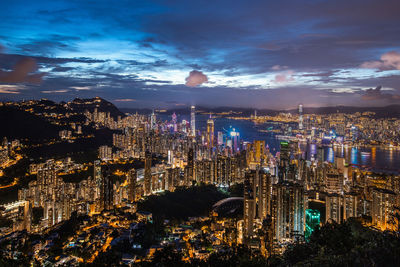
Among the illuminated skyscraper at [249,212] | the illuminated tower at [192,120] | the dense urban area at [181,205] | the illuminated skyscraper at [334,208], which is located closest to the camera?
the dense urban area at [181,205]

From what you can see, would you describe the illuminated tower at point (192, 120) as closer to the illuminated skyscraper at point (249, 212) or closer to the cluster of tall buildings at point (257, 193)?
the cluster of tall buildings at point (257, 193)

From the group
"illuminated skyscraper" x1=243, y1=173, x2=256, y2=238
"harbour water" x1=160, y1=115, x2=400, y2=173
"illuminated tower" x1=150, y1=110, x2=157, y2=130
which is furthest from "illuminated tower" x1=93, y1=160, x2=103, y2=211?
"illuminated tower" x1=150, y1=110, x2=157, y2=130

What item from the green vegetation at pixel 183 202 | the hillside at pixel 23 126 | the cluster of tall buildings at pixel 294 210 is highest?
the hillside at pixel 23 126

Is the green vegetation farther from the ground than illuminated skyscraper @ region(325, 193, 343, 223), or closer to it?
closer to it

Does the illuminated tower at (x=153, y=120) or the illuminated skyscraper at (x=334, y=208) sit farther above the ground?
the illuminated tower at (x=153, y=120)

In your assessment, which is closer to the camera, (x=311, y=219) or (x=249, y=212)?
(x=249, y=212)

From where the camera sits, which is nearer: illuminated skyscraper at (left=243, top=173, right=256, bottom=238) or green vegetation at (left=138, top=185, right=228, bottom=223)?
illuminated skyscraper at (left=243, top=173, right=256, bottom=238)

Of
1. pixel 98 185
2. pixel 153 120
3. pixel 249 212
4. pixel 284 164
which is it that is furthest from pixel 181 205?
pixel 153 120

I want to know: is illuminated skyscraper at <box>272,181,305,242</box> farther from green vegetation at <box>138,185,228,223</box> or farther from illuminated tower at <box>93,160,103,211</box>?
illuminated tower at <box>93,160,103,211</box>

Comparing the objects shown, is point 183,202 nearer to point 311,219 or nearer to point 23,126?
point 311,219

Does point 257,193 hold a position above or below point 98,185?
below

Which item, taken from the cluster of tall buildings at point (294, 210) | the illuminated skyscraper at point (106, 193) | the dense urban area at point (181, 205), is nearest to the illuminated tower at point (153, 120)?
the dense urban area at point (181, 205)
